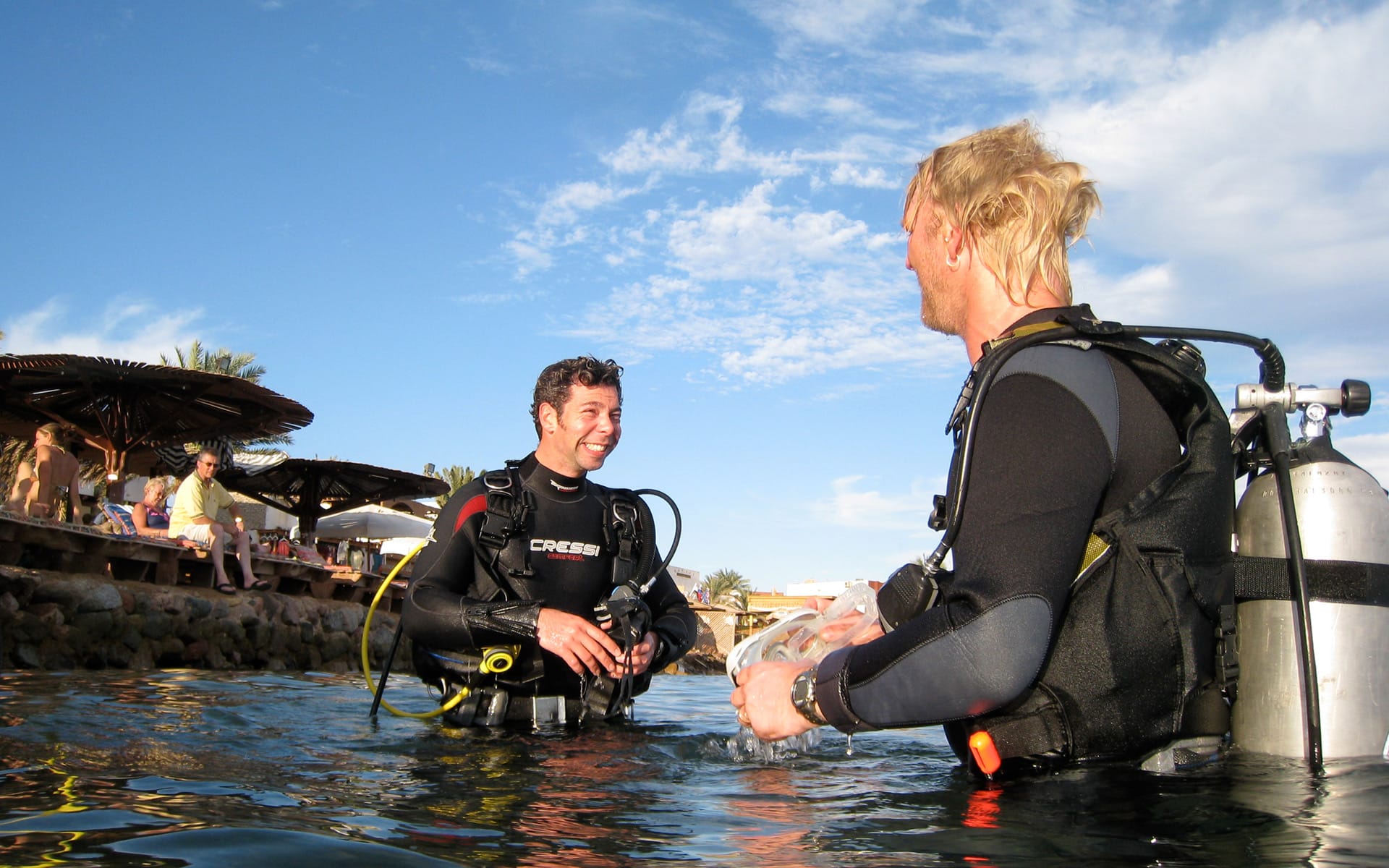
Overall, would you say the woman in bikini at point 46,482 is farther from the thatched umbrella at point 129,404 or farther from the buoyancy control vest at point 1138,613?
the buoyancy control vest at point 1138,613

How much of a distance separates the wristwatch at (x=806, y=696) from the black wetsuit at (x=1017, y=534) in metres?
0.06

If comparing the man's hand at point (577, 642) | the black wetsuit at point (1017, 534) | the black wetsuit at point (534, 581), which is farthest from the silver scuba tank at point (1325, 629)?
the black wetsuit at point (534, 581)

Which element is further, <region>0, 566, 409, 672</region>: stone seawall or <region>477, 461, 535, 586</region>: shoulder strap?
<region>0, 566, 409, 672</region>: stone seawall

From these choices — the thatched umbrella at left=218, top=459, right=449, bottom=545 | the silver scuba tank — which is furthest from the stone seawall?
the silver scuba tank

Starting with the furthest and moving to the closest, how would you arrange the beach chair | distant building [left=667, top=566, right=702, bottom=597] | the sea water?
1. distant building [left=667, top=566, right=702, bottom=597]
2. the beach chair
3. the sea water

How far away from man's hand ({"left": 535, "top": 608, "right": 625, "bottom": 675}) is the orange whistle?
222 centimetres

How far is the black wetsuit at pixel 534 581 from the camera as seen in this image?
14.2 ft

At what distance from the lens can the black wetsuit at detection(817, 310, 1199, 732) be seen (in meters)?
1.86

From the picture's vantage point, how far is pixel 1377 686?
214 centimetres

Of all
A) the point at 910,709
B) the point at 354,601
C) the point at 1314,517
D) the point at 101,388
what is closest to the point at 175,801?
the point at 910,709

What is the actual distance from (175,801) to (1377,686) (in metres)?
2.59

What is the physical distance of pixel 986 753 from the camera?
2.06 meters

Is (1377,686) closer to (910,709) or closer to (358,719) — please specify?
(910,709)

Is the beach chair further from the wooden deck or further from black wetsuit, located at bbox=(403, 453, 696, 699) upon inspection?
black wetsuit, located at bbox=(403, 453, 696, 699)
